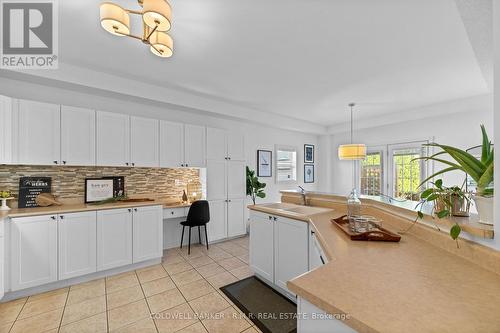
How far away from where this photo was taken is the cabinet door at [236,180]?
424 centimetres

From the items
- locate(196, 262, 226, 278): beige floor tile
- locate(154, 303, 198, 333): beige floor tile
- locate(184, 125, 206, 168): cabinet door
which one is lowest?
locate(196, 262, 226, 278): beige floor tile

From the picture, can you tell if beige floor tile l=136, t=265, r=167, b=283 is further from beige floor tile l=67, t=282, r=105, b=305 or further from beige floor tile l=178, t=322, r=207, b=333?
beige floor tile l=178, t=322, r=207, b=333

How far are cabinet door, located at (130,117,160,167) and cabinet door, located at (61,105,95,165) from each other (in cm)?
49

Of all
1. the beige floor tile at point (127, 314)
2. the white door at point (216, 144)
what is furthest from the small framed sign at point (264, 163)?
the beige floor tile at point (127, 314)

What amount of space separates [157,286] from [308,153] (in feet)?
16.4

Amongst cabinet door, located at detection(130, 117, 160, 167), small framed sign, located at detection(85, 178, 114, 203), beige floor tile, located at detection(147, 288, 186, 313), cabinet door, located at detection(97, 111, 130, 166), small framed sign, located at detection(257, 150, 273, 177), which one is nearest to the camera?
beige floor tile, located at detection(147, 288, 186, 313)

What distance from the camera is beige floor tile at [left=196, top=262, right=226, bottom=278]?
9.31 ft

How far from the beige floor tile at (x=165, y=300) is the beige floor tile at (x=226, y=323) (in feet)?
1.50

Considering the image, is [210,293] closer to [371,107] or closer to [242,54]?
[242,54]

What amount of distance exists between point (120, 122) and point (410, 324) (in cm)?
362

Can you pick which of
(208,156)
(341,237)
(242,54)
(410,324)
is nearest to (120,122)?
(208,156)

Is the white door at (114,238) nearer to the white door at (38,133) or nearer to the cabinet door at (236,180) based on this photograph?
the white door at (38,133)

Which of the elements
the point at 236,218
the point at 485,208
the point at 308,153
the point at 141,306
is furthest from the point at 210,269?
the point at 308,153

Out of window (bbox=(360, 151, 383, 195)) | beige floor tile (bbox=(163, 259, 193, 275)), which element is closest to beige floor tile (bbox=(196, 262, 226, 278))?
beige floor tile (bbox=(163, 259, 193, 275))
